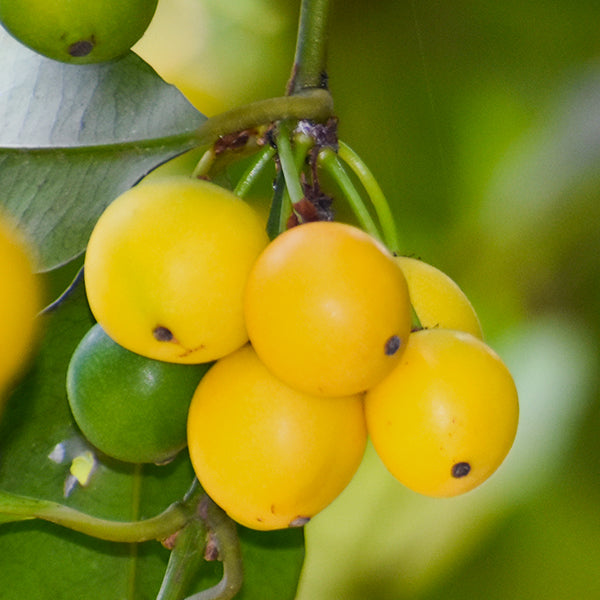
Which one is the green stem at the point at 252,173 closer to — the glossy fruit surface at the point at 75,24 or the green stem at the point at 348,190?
the green stem at the point at 348,190

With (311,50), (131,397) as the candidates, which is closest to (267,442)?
(131,397)

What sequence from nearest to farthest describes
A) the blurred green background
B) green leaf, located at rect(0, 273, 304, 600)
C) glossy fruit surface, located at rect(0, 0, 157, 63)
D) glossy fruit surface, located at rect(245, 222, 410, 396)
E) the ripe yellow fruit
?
the ripe yellow fruit < glossy fruit surface, located at rect(245, 222, 410, 396) < glossy fruit surface, located at rect(0, 0, 157, 63) < green leaf, located at rect(0, 273, 304, 600) < the blurred green background

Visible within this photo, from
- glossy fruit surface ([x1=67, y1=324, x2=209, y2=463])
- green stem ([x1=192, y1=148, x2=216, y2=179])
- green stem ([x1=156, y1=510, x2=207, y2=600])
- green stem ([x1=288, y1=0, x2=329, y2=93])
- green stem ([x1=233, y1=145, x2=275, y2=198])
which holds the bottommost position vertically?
green stem ([x1=156, y1=510, x2=207, y2=600])

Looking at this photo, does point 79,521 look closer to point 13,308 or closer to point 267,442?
point 267,442

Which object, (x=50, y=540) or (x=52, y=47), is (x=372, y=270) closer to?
(x=52, y=47)

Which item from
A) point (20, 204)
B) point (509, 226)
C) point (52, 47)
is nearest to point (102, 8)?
point (52, 47)

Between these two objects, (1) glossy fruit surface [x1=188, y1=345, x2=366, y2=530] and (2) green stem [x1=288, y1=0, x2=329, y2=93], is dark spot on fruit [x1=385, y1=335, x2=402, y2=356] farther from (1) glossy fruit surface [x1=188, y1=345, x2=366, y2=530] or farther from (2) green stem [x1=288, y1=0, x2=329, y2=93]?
(2) green stem [x1=288, y1=0, x2=329, y2=93]

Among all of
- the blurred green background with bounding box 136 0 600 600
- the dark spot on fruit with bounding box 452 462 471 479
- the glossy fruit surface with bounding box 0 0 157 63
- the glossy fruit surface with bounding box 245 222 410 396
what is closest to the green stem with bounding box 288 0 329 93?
the glossy fruit surface with bounding box 0 0 157 63
